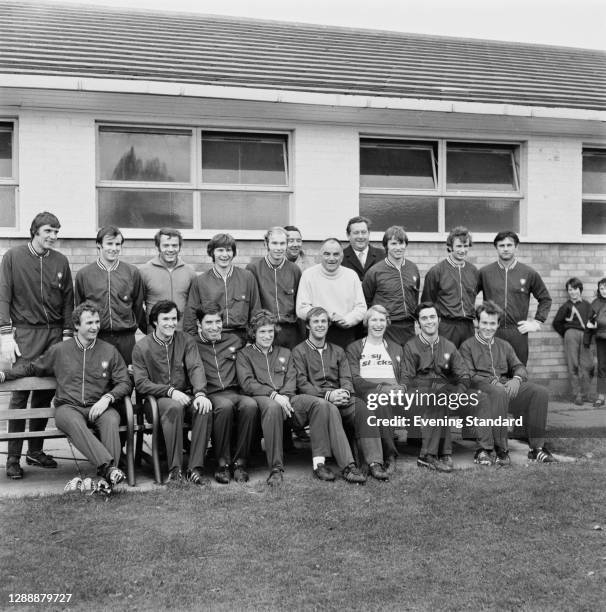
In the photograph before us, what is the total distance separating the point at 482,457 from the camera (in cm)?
615

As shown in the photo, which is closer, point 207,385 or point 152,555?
point 152,555

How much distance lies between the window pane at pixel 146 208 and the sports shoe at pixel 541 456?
14.1 feet

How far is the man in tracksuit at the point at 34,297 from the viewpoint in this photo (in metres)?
5.84

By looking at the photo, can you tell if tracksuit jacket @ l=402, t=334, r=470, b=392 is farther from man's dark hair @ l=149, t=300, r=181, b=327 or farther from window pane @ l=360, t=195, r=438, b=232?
window pane @ l=360, t=195, r=438, b=232

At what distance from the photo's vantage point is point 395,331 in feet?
21.9

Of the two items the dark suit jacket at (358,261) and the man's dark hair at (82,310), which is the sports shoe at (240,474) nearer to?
the man's dark hair at (82,310)

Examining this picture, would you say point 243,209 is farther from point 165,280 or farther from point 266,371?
point 266,371

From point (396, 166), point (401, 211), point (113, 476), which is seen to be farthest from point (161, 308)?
point (396, 166)

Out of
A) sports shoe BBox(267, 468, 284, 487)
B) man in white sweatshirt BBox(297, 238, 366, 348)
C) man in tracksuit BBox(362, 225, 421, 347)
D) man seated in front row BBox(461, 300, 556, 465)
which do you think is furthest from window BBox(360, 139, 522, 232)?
sports shoe BBox(267, 468, 284, 487)

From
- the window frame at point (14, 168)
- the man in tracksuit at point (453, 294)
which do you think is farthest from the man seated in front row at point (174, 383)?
the window frame at point (14, 168)

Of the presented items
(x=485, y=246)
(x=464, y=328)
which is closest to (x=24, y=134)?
(x=464, y=328)

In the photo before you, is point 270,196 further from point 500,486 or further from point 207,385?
point 500,486

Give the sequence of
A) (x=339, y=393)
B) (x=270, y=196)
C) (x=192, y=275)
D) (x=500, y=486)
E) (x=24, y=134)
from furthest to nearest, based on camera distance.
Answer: (x=270, y=196)
(x=24, y=134)
(x=192, y=275)
(x=339, y=393)
(x=500, y=486)

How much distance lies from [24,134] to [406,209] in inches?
170
